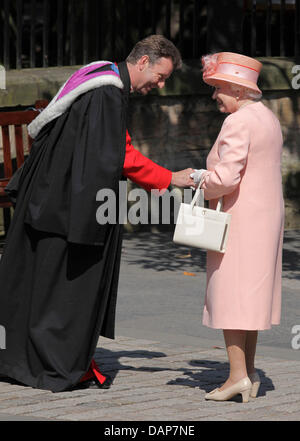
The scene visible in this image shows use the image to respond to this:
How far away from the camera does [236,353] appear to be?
19.0 ft

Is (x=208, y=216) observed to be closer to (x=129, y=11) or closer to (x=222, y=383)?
(x=222, y=383)

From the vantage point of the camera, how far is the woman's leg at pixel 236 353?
580 cm

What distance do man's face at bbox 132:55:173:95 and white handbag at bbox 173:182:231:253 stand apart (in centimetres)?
74

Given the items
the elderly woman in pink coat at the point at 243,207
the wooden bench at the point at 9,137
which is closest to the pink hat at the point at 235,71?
the elderly woman in pink coat at the point at 243,207

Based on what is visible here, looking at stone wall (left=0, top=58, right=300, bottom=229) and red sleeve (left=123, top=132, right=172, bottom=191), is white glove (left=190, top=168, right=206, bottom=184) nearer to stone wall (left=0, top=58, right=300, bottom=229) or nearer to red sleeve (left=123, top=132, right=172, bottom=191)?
red sleeve (left=123, top=132, right=172, bottom=191)

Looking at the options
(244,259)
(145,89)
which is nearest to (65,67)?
(145,89)

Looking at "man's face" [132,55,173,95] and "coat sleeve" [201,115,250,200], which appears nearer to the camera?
"coat sleeve" [201,115,250,200]

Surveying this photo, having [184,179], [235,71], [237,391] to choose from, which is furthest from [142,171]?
[237,391]

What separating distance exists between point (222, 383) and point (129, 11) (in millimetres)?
6400

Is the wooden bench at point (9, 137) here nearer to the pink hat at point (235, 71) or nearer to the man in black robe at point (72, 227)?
the man in black robe at point (72, 227)

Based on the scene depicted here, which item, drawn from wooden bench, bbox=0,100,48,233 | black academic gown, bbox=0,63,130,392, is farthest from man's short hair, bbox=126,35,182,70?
wooden bench, bbox=0,100,48,233

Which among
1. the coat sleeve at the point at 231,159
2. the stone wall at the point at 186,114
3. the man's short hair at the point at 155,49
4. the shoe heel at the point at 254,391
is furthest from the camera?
the stone wall at the point at 186,114

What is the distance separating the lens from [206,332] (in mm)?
7727

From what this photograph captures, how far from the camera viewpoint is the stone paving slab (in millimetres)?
5488
